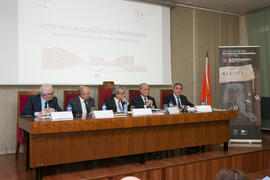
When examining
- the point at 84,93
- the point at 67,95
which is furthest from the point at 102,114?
the point at 67,95

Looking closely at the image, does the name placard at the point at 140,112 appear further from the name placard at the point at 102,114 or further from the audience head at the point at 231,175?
the audience head at the point at 231,175

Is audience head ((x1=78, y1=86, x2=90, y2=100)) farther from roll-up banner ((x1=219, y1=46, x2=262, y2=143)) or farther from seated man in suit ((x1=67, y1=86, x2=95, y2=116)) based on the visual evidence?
roll-up banner ((x1=219, y1=46, x2=262, y2=143))

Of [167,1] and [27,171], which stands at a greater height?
[167,1]

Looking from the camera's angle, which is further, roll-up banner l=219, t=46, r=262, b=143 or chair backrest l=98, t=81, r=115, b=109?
roll-up banner l=219, t=46, r=262, b=143

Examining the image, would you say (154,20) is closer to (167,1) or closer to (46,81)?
(167,1)

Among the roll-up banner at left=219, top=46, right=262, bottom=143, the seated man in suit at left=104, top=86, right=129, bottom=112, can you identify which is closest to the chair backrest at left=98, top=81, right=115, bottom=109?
the seated man in suit at left=104, top=86, right=129, bottom=112

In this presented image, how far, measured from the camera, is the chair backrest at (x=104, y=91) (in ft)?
14.9

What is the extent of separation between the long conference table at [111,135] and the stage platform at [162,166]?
0.17m

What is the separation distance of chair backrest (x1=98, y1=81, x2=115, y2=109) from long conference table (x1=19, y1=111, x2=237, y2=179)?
52.8 inches

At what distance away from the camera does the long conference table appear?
2783 millimetres

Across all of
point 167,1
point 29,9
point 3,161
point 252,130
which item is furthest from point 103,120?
point 167,1

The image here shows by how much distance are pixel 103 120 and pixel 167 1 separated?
3.52 metres

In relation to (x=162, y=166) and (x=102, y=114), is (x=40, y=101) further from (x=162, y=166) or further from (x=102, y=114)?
(x=162, y=166)

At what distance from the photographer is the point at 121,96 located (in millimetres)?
4191
